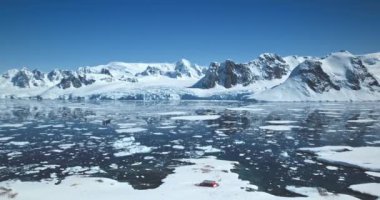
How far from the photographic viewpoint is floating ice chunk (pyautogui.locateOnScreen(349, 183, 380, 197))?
19009 millimetres

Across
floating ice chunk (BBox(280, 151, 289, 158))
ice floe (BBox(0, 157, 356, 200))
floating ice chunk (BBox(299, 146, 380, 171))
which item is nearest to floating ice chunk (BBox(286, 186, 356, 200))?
ice floe (BBox(0, 157, 356, 200))

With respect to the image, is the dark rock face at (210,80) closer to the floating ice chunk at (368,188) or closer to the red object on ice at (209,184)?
the red object on ice at (209,184)

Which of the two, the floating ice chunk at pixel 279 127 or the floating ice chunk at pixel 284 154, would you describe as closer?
the floating ice chunk at pixel 284 154

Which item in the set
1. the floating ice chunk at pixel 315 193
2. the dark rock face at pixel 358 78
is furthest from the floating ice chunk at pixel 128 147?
the dark rock face at pixel 358 78

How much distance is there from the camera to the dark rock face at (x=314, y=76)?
144875 millimetres

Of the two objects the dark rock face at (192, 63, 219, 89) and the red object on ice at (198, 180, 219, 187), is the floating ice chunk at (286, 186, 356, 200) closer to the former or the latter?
the red object on ice at (198, 180, 219, 187)

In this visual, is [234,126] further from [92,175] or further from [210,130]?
[92,175]

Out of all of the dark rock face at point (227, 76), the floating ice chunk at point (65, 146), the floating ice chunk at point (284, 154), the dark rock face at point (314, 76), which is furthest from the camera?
the dark rock face at point (227, 76)

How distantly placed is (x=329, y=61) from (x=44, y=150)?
150 m

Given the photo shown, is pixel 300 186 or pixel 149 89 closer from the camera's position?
pixel 300 186

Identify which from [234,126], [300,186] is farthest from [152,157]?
[234,126]

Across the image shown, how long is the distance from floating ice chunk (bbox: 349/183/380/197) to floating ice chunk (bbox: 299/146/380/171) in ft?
12.9

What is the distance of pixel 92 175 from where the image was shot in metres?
22.8

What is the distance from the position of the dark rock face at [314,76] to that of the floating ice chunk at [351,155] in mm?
118284
